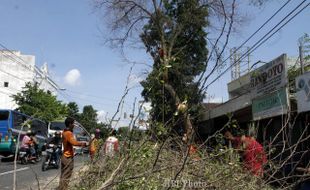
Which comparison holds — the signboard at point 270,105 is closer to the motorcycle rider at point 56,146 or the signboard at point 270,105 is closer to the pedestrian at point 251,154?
the pedestrian at point 251,154

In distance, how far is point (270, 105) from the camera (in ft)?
41.8

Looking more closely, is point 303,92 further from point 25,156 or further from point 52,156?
point 25,156

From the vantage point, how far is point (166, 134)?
626 cm

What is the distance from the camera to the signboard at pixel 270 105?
38.7 feet

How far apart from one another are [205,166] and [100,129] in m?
2.47

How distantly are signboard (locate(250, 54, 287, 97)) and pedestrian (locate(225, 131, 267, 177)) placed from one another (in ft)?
16.5

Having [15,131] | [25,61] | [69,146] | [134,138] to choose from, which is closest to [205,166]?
[134,138]

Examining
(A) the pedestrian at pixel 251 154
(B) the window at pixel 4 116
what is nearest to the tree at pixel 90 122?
(A) the pedestrian at pixel 251 154

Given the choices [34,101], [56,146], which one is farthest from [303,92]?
[34,101]

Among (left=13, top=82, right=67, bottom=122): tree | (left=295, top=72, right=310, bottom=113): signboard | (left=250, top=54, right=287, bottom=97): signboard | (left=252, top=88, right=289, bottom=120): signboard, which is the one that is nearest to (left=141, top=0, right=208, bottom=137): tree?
(left=250, top=54, right=287, bottom=97): signboard

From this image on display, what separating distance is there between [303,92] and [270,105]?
57.8 inches

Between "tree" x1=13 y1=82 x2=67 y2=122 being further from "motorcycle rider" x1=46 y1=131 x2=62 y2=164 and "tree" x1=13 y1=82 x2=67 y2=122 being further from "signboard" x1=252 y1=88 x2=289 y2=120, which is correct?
"signboard" x1=252 y1=88 x2=289 y2=120

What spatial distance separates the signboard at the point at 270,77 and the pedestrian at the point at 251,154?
16.5ft

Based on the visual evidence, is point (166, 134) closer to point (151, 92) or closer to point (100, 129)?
point (151, 92)
